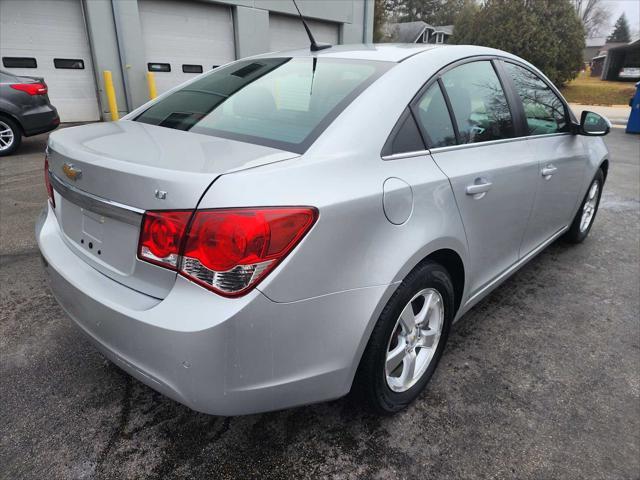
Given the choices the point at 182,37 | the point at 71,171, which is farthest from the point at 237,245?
the point at 182,37

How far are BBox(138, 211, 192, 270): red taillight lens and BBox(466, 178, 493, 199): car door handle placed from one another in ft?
4.23

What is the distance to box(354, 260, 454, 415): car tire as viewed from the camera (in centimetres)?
175

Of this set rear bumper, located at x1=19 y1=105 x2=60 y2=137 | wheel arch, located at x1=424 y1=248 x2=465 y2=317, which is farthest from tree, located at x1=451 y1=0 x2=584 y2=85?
wheel arch, located at x1=424 y1=248 x2=465 y2=317

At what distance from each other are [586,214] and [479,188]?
2.51m

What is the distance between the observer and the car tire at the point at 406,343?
1.75 meters

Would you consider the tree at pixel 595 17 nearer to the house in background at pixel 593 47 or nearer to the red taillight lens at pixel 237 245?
the house in background at pixel 593 47

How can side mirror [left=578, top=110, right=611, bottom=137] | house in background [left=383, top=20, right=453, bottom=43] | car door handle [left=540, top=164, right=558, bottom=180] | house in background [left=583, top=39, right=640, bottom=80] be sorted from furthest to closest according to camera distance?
house in background [left=383, top=20, right=453, bottom=43] → house in background [left=583, top=39, right=640, bottom=80] → side mirror [left=578, top=110, right=611, bottom=137] → car door handle [left=540, top=164, right=558, bottom=180]

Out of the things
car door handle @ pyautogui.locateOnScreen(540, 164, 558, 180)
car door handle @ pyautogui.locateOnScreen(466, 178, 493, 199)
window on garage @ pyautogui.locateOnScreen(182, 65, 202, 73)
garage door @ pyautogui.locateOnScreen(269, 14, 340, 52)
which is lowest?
window on garage @ pyautogui.locateOnScreen(182, 65, 202, 73)

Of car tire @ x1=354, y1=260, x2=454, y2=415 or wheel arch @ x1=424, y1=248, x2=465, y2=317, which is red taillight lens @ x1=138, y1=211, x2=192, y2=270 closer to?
car tire @ x1=354, y1=260, x2=454, y2=415

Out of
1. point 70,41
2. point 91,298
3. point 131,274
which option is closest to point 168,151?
point 131,274

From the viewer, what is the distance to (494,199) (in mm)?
2297

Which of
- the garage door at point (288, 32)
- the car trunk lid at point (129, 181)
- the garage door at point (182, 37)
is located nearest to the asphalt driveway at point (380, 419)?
the car trunk lid at point (129, 181)

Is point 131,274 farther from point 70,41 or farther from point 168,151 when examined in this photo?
point 70,41

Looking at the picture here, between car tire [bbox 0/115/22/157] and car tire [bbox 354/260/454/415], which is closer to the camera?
car tire [bbox 354/260/454/415]
